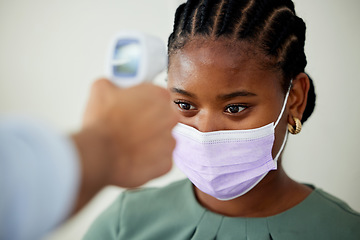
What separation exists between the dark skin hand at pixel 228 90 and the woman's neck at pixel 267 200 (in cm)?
2

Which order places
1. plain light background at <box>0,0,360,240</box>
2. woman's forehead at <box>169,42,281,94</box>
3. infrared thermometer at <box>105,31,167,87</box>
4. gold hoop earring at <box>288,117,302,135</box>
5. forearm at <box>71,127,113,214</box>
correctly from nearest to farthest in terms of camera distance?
forearm at <box>71,127,113,214</box>, infrared thermometer at <box>105,31,167,87</box>, woman's forehead at <box>169,42,281,94</box>, gold hoop earring at <box>288,117,302,135</box>, plain light background at <box>0,0,360,240</box>

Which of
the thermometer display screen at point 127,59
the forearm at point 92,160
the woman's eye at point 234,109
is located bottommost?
the woman's eye at point 234,109

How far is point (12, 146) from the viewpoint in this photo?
0.44 metres

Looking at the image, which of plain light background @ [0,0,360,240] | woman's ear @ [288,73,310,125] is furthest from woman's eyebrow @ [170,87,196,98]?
plain light background @ [0,0,360,240]

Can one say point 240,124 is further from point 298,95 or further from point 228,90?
point 298,95

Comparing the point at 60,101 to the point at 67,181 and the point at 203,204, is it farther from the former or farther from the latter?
the point at 67,181

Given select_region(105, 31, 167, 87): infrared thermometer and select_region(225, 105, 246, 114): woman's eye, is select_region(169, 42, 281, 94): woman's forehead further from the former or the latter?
select_region(105, 31, 167, 87): infrared thermometer

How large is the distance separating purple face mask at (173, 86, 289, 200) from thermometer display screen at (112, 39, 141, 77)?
0.39m

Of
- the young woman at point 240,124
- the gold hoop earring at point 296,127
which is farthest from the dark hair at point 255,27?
the gold hoop earring at point 296,127

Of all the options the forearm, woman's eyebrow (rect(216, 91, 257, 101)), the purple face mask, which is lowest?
the purple face mask

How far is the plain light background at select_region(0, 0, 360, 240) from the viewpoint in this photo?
1.40m

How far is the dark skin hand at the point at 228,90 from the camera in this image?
963mm

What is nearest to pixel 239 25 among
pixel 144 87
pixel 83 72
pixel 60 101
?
pixel 144 87

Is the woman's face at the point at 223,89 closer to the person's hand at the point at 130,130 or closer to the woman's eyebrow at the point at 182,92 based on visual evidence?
the woman's eyebrow at the point at 182,92
